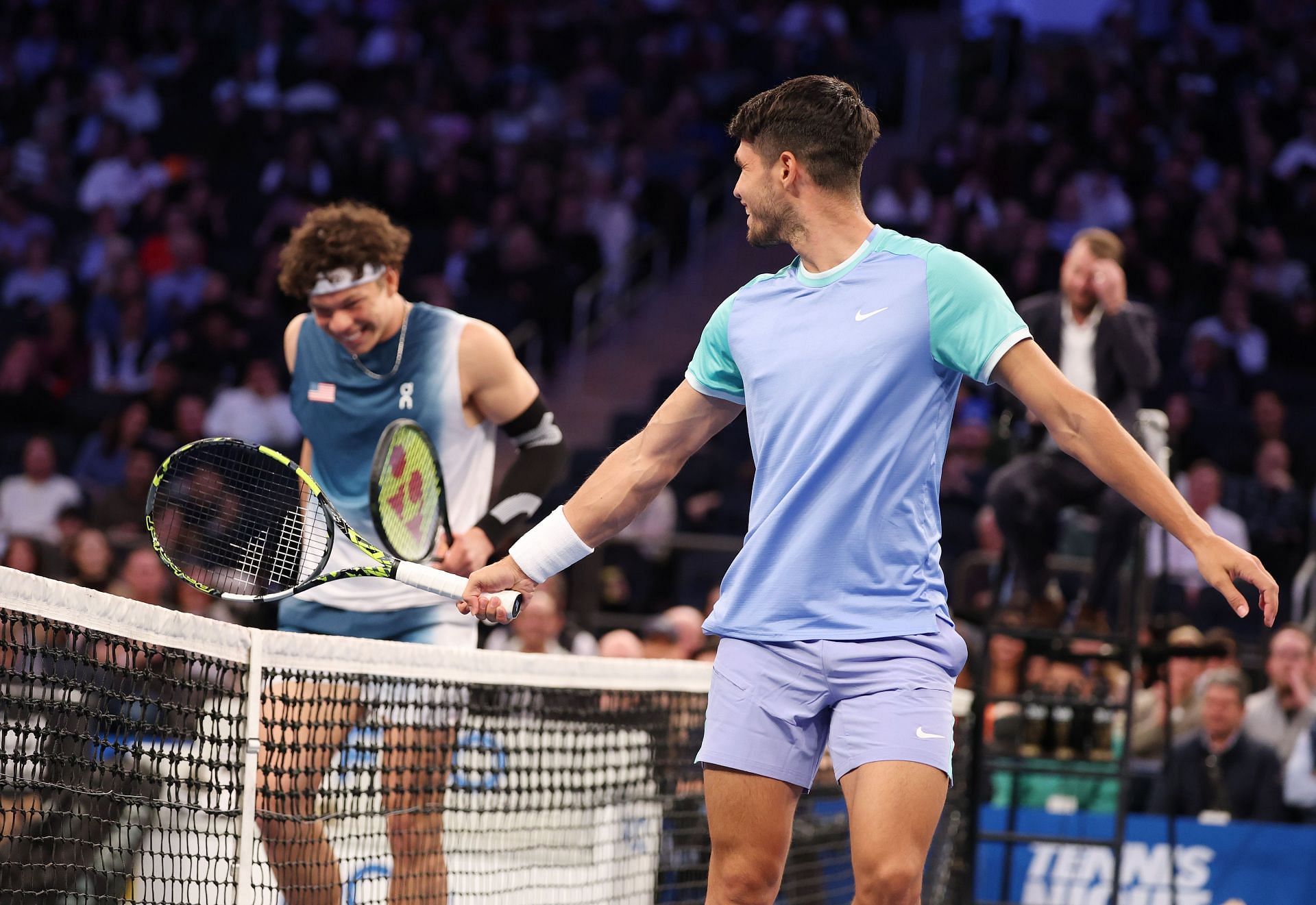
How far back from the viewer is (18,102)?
57.5ft

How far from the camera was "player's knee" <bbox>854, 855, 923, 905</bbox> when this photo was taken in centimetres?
324

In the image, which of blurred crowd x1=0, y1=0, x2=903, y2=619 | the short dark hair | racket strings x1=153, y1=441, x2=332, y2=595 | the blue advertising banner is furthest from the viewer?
blurred crowd x1=0, y1=0, x2=903, y2=619

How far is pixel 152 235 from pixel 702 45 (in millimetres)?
5910

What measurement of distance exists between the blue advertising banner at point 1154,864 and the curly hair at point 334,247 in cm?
432

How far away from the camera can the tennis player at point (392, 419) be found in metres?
4.82

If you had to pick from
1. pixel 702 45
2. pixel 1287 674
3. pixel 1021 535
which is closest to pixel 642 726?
pixel 1021 535

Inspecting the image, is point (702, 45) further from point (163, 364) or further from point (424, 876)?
point (424, 876)

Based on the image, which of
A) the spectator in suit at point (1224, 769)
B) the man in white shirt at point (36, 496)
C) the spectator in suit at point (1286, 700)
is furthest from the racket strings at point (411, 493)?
the man in white shirt at point (36, 496)

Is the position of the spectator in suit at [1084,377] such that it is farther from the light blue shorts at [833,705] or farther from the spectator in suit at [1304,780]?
the light blue shorts at [833,705]

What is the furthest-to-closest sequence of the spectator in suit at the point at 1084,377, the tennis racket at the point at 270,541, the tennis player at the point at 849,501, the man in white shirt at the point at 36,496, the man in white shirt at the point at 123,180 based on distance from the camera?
1. the man in white shirt at the point at 123,180
2. the man in white shirt at the point at 36,496
3. the spectator in suit at the point at 1084,377
4. the tennis racket at the point at 270,541
5. the tennis player at the point at 849,501

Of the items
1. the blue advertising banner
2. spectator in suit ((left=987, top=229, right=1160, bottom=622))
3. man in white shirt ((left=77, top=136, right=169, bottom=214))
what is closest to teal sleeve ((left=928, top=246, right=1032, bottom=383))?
spectator in suit ((left=987, top=229, right=1160, bottom=622))

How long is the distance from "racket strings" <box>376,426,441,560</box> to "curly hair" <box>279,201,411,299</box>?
58 centimetres

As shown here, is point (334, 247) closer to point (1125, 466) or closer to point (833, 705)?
point (833, 705)

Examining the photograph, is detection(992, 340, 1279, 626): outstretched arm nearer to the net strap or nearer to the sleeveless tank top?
the net strap
